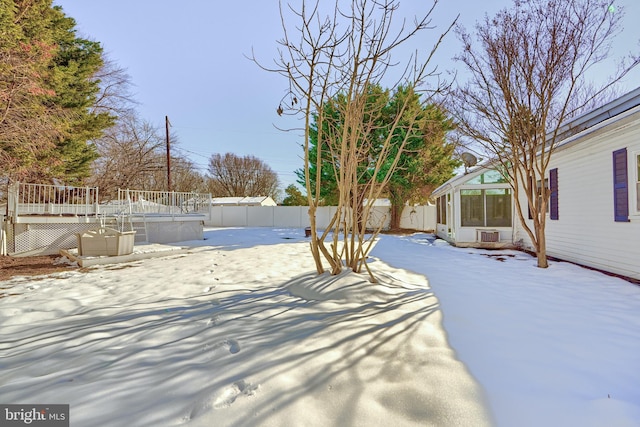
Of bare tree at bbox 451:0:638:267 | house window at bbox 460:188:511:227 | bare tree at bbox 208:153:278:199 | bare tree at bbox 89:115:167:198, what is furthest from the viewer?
bare tree at bbox 208:153:278:199

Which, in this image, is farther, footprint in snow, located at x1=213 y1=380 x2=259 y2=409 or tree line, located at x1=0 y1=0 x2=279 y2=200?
tree line, located at x1=0 y1=0 x2=279 y2=200

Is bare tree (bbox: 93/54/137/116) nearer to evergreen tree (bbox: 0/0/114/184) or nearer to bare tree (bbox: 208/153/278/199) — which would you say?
evergreen tree (bbox: 0/0/114/184)

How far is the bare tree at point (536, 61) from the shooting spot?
512 cm

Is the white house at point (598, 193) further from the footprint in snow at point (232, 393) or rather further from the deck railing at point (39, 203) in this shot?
the deck railing at point (39, 203)

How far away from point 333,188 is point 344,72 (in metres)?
11.4

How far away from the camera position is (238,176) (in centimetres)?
3291

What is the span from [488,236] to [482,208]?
923 millimetres

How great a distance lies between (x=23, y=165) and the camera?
671 centimetres

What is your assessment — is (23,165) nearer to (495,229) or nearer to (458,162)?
(495,229)

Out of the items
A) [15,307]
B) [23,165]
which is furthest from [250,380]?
[23,165]

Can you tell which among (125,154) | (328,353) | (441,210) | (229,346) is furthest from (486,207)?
(125,154)

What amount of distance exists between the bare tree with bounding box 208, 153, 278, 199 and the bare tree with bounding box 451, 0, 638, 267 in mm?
28949

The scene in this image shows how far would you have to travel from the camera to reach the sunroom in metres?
8.91

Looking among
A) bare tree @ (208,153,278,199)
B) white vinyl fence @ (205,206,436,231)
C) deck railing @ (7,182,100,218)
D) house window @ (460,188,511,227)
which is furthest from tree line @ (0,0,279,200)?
bare tree @ (208,153,278,199)
